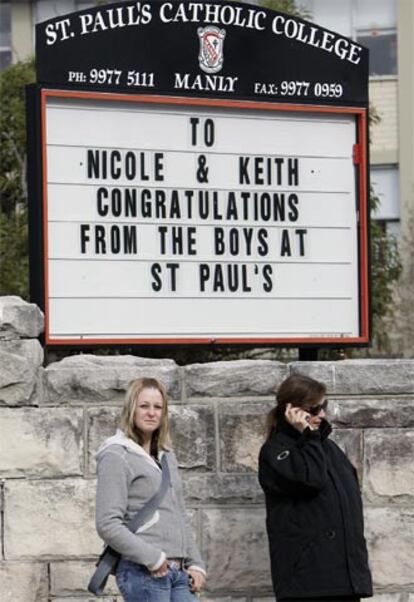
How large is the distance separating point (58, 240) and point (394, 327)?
13961 millimetres

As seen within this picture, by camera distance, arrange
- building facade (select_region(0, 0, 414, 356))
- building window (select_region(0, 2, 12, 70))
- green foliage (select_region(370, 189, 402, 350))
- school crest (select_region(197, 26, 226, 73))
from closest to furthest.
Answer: school crest (select_region(197, 26, 226, 73))
green foliage (select_region(370, 189, 402, 350))
building facade (select_region(0, 0, 414, 356))
building window (select_region(0, 2, 12, 70))

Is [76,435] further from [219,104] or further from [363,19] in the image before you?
[363,19]

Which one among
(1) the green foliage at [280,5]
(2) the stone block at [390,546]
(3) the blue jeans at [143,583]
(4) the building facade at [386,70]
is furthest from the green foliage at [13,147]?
(3) the blue jeans at [143,583]

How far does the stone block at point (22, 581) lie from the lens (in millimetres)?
8000

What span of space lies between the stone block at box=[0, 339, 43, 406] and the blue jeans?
4.97ft

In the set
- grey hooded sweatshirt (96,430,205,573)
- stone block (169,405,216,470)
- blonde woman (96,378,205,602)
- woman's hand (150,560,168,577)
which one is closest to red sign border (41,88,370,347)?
stone block (169,405,216,470)

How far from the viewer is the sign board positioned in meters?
8.93

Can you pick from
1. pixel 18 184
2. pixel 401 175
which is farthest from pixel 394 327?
pixel 18 184

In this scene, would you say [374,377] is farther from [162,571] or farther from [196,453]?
[162,571]

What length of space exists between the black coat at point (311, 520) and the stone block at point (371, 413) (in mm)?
982

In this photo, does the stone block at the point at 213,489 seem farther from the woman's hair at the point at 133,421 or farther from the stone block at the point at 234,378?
the woman's hair at the point at 133,421

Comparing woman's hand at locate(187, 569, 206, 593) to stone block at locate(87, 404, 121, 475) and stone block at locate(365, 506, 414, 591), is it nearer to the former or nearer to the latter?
stone block at locate(87, 404, 121, 475)

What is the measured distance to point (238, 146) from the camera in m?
9.34

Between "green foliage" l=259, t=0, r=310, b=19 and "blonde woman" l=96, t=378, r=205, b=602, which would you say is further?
"green foliage" l=259, t=0, r=310, b=19
